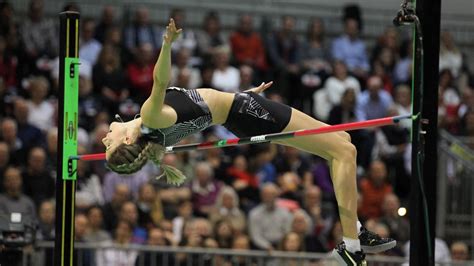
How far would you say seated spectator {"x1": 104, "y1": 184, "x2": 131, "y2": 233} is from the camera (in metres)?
11.8

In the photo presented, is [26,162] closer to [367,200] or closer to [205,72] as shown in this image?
[205,72]

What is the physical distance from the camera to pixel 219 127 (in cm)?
1364

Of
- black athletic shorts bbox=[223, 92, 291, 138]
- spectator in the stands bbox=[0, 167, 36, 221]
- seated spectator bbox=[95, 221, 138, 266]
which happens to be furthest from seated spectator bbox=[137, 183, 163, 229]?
black athletic shorts bbox=[223, 92, 291, 138]

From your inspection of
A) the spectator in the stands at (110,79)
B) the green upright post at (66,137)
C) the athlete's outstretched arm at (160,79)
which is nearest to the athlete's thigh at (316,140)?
the athlete's outstretched arm at (160,79)

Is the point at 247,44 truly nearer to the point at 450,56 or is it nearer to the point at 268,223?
the point at 450,56

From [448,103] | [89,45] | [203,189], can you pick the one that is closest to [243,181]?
[203,189]

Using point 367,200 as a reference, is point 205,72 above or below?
above

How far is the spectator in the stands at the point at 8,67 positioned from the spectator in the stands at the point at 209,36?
2.63 metres

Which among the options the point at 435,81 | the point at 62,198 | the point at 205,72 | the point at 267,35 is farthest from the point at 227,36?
the point at 435,81

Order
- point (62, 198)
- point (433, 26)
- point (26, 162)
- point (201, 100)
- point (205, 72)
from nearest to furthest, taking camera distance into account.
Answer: point (433, 26), point (201, 100), point (62, 198), point (26, 162), point (205, 72)

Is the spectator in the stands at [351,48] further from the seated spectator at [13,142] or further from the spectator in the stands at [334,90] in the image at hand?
the seated spectator at [13,142]

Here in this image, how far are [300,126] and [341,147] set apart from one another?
1.01 feet

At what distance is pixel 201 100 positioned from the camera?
22.8 feet

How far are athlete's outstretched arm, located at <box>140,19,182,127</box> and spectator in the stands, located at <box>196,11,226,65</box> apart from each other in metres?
8.13
